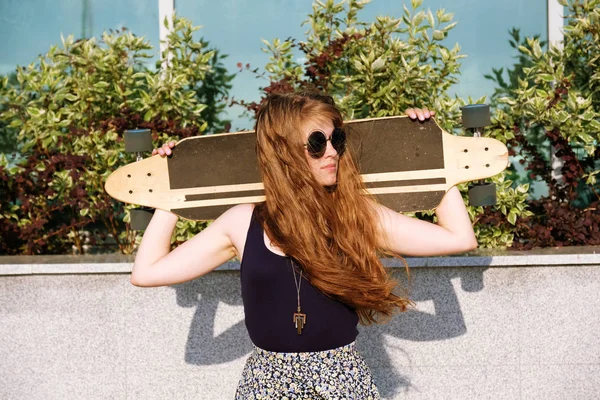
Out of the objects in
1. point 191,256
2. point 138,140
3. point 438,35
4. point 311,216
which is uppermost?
point 438,35

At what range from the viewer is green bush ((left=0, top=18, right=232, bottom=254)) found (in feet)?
14.5

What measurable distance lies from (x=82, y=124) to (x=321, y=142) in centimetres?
265

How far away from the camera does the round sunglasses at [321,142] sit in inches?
89.7

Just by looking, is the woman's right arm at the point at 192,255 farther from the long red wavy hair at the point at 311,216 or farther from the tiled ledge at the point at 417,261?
the tiled ledge at the point at 417,261

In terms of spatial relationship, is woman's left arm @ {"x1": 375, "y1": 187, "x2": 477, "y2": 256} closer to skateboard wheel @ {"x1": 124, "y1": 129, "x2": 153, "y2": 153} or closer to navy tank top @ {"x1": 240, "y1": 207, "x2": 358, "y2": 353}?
navy tank top @ {"x1": 240, "y1": 207, "x2": 358, "y2": 353}

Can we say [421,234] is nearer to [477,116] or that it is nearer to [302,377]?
[302,377]

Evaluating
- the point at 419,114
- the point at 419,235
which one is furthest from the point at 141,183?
the point at 419,235

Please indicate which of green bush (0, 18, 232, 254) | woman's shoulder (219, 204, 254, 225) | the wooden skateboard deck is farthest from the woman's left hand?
green bush (0, 18, 232, 254)

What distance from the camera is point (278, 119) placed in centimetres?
230

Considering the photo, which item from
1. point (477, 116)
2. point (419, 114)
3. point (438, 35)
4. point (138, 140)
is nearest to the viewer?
point (419, 114)

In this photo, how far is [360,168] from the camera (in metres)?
2.93

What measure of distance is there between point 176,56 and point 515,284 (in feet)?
7.45

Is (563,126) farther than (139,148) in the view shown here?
Yes

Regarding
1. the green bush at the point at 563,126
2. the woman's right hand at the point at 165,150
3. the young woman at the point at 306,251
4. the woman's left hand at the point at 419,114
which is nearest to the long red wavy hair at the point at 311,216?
the young woman at the point at 306,251
